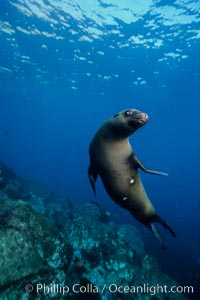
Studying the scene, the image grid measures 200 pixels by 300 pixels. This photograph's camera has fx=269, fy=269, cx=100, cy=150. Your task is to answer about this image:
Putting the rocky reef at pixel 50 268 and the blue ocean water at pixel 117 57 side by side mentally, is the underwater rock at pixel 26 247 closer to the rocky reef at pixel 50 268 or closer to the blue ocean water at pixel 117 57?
the rocky reef at pixel 50 268

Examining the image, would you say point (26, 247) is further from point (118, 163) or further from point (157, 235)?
point (157, 235)

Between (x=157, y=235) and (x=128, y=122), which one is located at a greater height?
(x=128, y=122)

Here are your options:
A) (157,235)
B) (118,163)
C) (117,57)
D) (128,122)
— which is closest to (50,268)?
(157,235)

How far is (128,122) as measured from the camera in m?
3.23

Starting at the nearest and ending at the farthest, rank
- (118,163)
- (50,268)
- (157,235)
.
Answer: (118,163) → (50,268) → (157,235)

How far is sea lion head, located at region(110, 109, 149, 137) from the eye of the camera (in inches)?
121

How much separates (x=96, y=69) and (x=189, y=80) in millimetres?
9341

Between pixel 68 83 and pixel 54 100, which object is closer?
A: pixel 68 83

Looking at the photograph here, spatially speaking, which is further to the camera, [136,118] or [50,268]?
[50,268]

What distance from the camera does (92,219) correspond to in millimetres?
9586

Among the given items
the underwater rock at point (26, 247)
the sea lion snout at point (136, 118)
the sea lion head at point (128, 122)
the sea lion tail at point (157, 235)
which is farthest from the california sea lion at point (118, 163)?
the underwater rock at point (26, 247)

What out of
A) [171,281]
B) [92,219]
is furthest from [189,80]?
[171,281]

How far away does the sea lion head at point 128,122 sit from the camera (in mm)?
3086

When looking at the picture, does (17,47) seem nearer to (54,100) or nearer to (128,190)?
(54,100)
